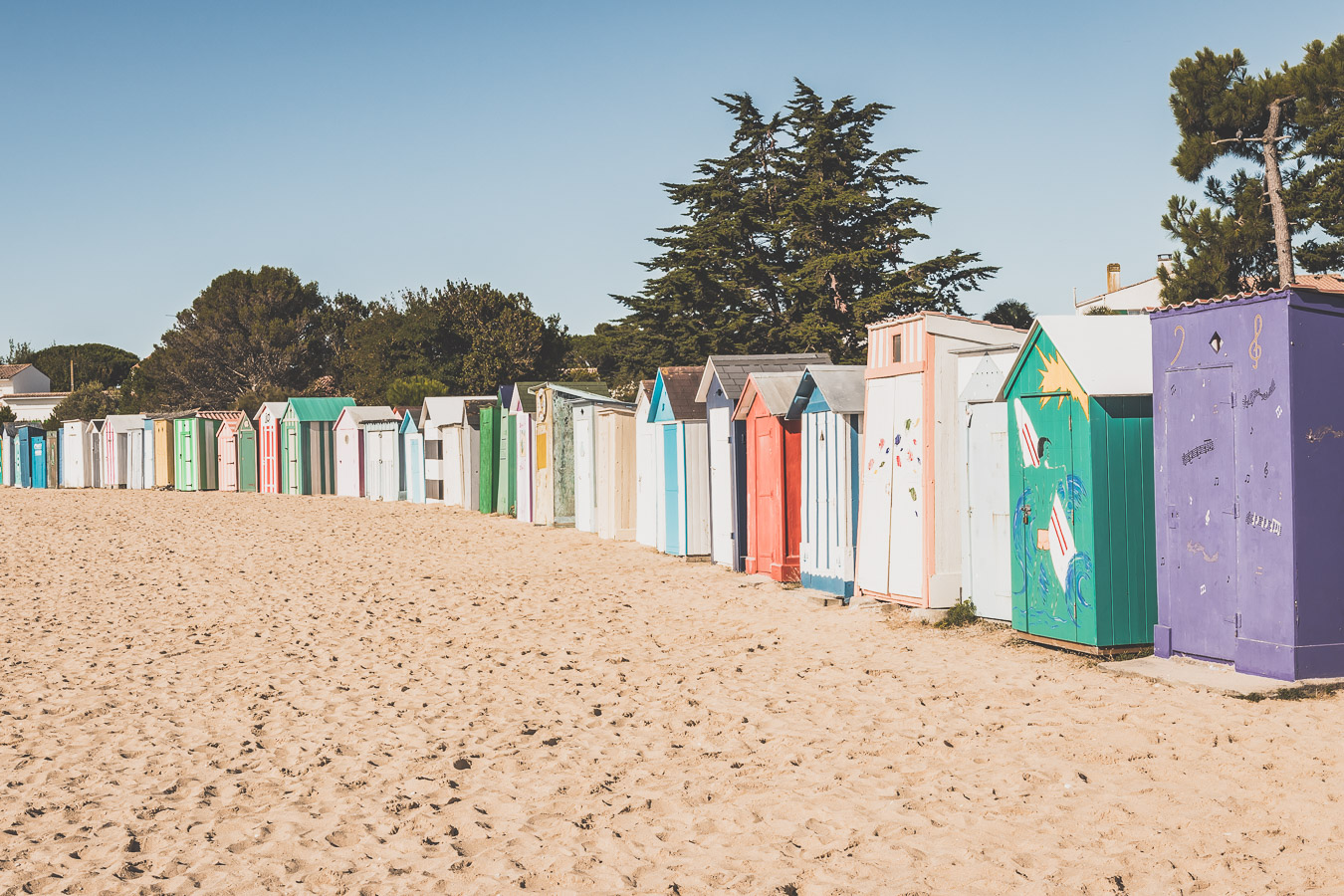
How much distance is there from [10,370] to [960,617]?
96805 millimetres

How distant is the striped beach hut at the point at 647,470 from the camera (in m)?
15.3

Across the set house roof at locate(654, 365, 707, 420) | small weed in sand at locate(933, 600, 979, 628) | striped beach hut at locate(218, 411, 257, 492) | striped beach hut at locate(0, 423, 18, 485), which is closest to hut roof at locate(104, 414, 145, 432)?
striped beach hut at locate(218, 411, 257, 492)

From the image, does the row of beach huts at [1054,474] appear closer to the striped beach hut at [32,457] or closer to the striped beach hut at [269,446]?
the striped beach hut at [269,446]

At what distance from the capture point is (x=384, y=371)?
54531mm

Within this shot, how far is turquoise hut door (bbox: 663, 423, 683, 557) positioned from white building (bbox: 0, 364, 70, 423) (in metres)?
69.4

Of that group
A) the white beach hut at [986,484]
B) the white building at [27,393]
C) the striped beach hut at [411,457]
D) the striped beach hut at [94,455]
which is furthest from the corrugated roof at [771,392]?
the white building at [27,393]

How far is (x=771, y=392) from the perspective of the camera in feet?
38.4

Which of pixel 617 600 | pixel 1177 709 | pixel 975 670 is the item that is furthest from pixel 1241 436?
pixel 617 600

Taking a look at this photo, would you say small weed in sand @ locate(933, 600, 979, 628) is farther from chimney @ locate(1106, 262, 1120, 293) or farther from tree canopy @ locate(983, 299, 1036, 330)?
chimney @ locate(1106, 262, 1120, 293)

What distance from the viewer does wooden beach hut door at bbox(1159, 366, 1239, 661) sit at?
6.53 metres

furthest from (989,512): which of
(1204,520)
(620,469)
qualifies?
(620,469)

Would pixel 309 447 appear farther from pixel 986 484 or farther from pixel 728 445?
pixel 986 484

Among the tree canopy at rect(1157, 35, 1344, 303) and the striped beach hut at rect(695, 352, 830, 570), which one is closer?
the striped beach hut at rect(695, 352, 830, 570)

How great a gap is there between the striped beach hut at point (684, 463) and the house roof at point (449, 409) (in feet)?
33.5
